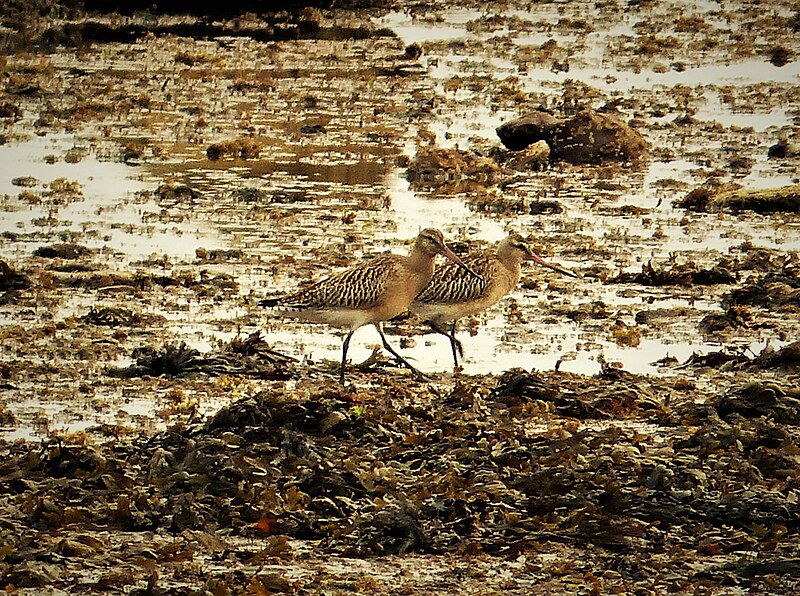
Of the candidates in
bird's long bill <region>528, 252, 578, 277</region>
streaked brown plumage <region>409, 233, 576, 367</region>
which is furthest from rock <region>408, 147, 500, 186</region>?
streaked brown plumage <region>409, 233, 576, 367</region>

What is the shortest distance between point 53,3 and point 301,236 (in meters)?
12.0

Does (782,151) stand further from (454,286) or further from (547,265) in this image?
(454,286)

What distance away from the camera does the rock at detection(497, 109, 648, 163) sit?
50.2 ft

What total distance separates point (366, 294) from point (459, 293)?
0.73 m

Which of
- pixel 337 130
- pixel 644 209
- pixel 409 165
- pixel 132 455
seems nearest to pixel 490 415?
pixel 132 455

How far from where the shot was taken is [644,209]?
13.5 m

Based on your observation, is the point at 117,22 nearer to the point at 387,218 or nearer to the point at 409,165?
the point at 409,165

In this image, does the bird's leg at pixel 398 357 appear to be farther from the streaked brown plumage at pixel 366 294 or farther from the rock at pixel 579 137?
the rock at pixel 579 137

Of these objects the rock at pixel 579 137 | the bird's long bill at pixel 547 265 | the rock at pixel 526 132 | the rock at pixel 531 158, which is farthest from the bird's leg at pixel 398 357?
the rock at pixel 526 132

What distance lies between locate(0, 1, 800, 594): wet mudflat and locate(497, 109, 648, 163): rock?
0.10m

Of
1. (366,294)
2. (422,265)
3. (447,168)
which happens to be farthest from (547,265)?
(447,168)

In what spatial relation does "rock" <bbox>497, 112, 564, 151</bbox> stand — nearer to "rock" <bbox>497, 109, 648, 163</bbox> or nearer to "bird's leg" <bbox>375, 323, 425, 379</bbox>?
"rock" <bbox>497, 109, 648, 163</bbox>

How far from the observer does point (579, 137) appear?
1538cm

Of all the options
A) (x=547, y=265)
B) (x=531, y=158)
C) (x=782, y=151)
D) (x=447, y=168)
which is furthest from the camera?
(x=782, y=151)
